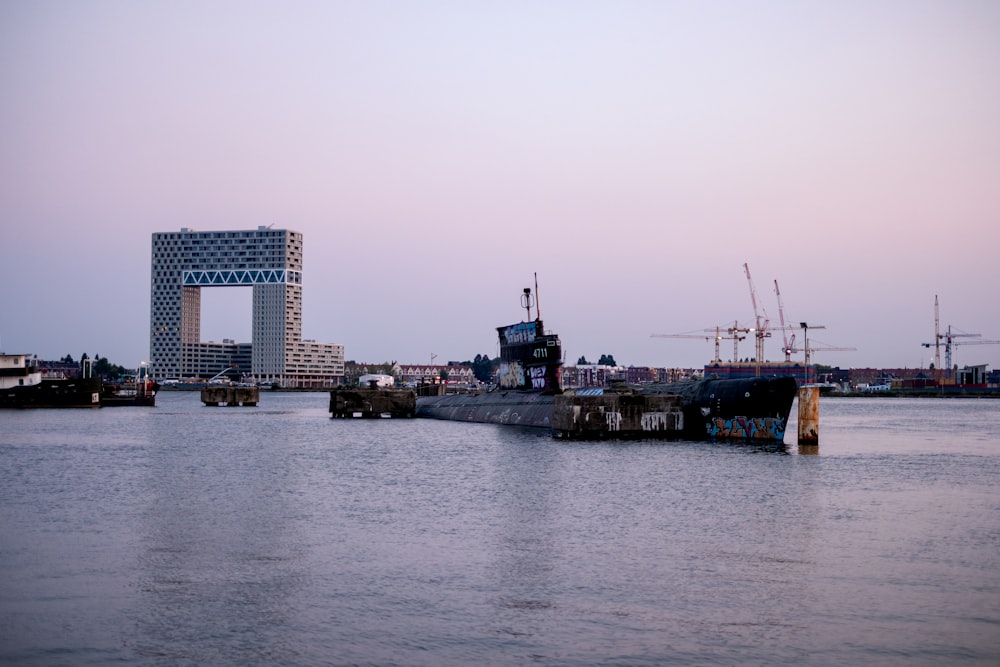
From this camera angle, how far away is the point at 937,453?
5744 cm

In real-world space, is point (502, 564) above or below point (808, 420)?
below

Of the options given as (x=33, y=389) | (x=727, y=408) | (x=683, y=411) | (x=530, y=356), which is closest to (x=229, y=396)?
(x=33, y=389)

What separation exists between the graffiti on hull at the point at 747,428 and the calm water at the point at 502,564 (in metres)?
14.5

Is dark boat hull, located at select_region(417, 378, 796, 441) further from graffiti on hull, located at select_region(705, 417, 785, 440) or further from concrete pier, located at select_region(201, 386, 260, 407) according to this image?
concrete pier, located at select_region(201, 386, 260, 407)

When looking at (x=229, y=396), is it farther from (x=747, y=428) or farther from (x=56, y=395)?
(x=747, y=428)

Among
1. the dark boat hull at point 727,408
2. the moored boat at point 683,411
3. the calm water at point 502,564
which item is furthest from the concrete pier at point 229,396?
the calm water at point 502,564

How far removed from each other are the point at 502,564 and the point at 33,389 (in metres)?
109

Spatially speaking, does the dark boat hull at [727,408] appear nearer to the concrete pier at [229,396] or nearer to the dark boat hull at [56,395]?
the dark boat hull at [56,395]

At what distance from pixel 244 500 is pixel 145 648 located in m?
18.4

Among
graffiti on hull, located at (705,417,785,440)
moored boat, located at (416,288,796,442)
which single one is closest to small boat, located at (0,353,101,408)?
moored boat, located at (416,288,796,442)

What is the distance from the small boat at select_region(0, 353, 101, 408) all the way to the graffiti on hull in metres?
84.1

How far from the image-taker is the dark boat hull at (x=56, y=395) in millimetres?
117625

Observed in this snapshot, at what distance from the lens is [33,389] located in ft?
387

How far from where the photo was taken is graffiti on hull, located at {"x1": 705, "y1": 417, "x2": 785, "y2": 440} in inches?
2386
